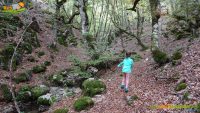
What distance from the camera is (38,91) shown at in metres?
15.0

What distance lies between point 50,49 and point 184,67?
14.3 m

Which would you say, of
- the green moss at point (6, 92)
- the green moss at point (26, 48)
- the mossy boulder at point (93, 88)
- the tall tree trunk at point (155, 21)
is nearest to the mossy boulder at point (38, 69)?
the green moss at point (26, 48)

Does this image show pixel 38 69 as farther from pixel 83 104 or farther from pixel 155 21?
pixel 155 21

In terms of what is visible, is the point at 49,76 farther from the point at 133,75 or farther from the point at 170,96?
the point at 170,96

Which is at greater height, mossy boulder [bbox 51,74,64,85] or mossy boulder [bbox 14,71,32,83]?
mossy boulder [bbox 14,71,32,83]

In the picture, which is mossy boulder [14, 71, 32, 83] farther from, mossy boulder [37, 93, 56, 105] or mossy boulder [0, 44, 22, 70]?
mossy boulder [37, 93, 56, 105]

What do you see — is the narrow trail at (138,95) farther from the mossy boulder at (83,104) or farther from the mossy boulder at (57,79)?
the mossy boulder at (57,79)

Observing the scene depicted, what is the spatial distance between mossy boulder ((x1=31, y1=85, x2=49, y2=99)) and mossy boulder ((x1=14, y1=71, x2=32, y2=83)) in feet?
5.31

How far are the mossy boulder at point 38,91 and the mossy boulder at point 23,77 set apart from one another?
1618 mm

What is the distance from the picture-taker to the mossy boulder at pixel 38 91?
14805 mm

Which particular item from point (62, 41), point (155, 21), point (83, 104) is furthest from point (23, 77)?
point (62, 41)

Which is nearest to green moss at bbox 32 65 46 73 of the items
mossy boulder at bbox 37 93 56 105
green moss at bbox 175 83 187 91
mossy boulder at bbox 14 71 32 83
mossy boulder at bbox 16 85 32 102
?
mossy boulder at bbox 14 71 32 83

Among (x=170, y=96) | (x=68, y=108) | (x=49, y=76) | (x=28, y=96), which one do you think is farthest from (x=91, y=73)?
(x=170, y=96)

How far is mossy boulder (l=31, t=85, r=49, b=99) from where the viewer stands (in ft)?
48.6
